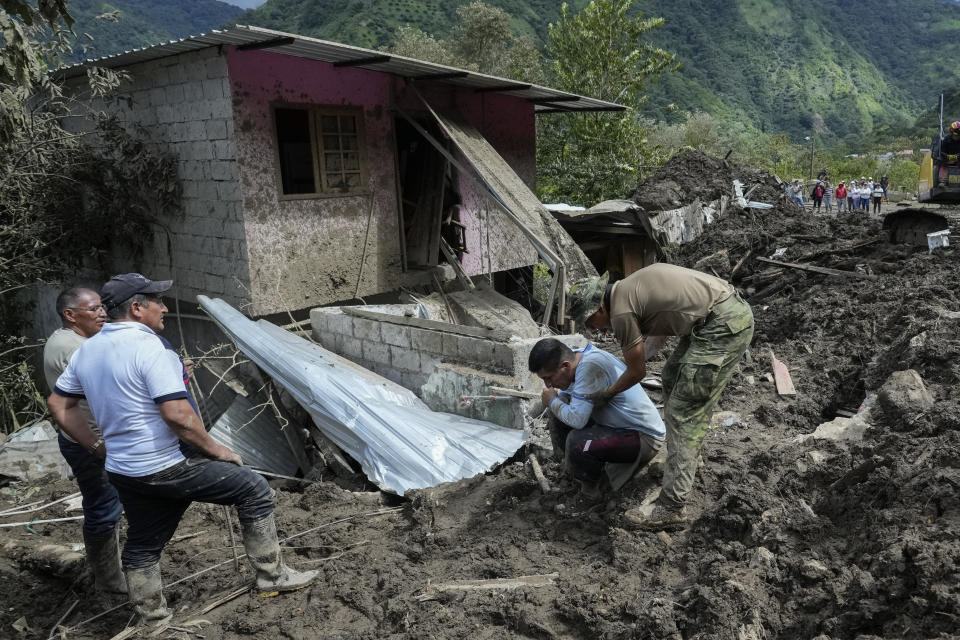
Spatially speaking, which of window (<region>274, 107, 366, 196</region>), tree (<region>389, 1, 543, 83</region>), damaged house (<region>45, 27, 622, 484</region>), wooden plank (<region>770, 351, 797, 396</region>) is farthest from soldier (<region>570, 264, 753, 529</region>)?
tree (<region>389, 1, 543, 83</region>)

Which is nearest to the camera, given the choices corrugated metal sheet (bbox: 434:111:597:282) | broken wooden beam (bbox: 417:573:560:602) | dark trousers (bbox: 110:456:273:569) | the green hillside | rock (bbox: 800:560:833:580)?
rock (bbox: 800:560:833:580)

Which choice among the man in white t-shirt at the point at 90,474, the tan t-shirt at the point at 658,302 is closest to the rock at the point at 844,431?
the tan t-shirt at the point at 658,302

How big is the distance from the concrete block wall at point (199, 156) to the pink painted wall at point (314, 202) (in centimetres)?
16

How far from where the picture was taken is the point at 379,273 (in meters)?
8.66

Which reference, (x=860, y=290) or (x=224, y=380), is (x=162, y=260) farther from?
(x=860, y=290)

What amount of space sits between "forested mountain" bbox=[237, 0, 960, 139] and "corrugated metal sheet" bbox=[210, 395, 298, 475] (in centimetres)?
A: 5337

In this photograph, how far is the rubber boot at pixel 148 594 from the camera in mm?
3219

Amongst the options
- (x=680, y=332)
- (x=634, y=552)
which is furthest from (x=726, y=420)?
(x=634, y=552)

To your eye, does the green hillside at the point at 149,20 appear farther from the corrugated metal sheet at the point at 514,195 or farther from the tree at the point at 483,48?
the corrugated metal sheet at the point at 514,195

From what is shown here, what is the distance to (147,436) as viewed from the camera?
300 cm

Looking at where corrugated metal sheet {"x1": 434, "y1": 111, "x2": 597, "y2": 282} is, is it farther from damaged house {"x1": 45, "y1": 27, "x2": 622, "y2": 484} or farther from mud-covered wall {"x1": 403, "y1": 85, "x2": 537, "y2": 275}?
mud-covered wall {"x1": 403, "y1": 85, "x2": 537, "y2": 275}

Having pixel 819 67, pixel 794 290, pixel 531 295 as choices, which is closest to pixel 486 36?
pixel 531 295

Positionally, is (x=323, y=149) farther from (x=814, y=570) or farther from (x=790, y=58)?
(x=790, y=58)

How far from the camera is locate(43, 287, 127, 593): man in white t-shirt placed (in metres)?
3.68
